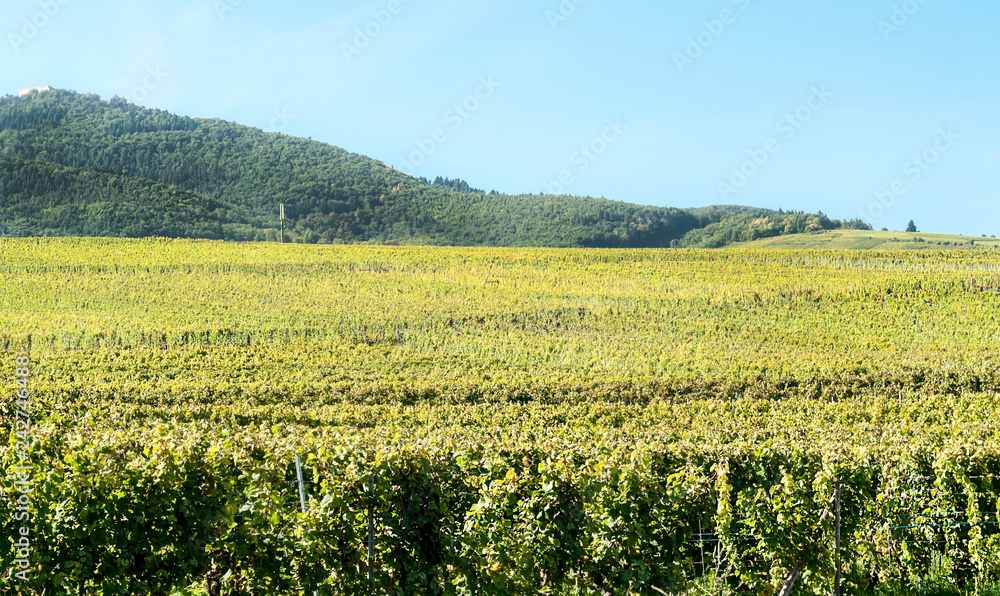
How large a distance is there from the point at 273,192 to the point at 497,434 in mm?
146987

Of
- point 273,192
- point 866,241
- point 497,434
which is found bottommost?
point 497,434

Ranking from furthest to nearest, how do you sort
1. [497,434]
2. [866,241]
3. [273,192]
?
[273,192] → [866,241] → [497,434]

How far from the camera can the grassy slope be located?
366ft

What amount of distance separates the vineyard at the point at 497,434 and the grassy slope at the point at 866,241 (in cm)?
6667

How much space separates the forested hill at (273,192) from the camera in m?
118

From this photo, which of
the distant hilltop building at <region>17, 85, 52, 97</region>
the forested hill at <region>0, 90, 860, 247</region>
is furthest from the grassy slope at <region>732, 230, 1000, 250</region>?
the distant hilltop building at <region>17, 85, 52, 97</region>

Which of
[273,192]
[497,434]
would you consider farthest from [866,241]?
[497,434]

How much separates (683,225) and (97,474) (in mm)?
158591

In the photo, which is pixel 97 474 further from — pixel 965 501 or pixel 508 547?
pixel 965 501

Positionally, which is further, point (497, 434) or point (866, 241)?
point (866, 241)

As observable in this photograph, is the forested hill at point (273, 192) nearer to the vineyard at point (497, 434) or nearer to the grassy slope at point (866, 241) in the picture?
the grassy slope at point (866, 241)

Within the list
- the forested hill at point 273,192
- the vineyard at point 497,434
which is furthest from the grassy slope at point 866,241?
the vineyard at point 497,434

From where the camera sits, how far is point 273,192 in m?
149

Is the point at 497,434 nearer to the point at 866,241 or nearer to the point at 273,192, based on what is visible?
the point at 866,241
